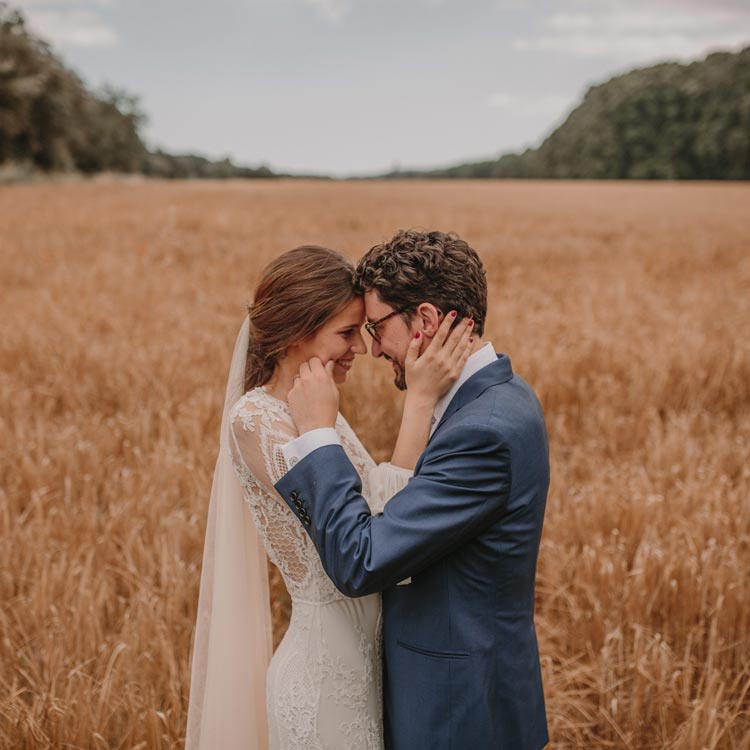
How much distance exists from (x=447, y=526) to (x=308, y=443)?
39 cm

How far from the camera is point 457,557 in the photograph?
5.73 feet

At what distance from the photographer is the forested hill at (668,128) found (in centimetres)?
6800

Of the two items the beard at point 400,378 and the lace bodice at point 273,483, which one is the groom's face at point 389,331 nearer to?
the beard at point 400,378

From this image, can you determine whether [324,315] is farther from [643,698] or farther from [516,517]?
[643,698]

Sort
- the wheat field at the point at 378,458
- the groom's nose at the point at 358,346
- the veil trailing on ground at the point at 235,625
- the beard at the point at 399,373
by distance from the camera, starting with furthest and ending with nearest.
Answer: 1. the wheat field at the point at 378,458
2. the veil trailing on ground at the point at 235,625
3. the groom's nose at the point at 358,346
4. the beard at the point at 399,373

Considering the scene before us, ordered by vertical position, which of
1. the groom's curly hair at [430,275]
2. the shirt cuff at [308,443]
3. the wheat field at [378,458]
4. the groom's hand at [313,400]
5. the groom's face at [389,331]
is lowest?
the wheat field at [378,458]

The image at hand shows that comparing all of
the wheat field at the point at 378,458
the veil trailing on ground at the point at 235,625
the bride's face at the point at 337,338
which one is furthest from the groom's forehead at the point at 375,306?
the wheat field at the point at 378,458

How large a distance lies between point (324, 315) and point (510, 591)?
87 centimetres

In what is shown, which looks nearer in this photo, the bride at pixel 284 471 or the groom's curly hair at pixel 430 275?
the groom's curly hair at pixel 430 275

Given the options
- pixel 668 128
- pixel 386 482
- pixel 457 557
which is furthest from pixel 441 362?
pixel 668 128

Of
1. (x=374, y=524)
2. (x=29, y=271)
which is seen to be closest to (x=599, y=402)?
(x=374, y=524)

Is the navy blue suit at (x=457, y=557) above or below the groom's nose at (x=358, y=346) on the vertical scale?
below

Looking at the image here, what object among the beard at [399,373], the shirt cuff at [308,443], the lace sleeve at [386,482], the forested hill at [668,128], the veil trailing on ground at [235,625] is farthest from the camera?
the forested hill at [668,128]

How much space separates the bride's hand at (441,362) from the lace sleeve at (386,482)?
0.66 feet
